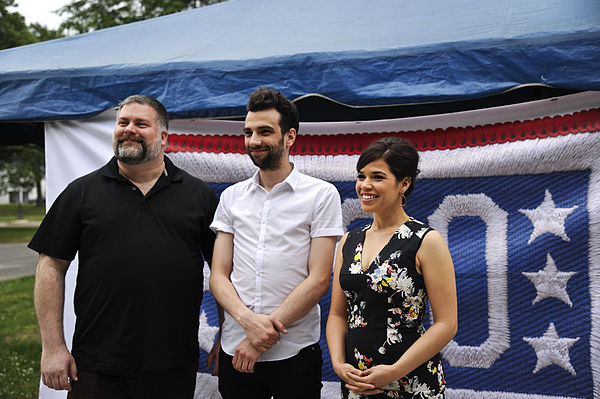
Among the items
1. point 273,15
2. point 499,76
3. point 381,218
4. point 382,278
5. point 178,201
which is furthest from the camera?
point 273,15

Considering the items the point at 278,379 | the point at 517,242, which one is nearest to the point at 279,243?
the point at 278,379

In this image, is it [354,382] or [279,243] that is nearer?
[354,382]

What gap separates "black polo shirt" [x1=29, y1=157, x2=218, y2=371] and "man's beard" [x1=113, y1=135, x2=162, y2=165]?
0.29 ft

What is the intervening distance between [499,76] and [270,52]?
1.03 metres

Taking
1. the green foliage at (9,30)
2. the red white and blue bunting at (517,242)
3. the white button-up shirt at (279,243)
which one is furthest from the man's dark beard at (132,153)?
the green foliage at (9,30)

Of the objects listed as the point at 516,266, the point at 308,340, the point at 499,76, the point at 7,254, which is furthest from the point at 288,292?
the point at 7,254

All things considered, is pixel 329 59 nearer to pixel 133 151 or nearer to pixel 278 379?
pixel 133 151

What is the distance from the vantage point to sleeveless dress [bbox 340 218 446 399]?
Result: 5.29 feet

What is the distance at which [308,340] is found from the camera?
192 cm

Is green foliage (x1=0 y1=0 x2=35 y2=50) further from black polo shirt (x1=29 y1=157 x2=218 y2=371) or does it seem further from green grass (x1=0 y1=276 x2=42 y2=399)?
black polo shirt (x1=29 y1=157 x2=218 y2=371)

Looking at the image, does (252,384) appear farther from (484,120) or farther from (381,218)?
(484,120)

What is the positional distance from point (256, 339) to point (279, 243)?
34 cm

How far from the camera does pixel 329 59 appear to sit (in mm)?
2400

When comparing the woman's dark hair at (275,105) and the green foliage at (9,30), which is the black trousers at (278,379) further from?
the green foliage at (9,30)
